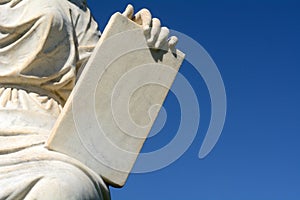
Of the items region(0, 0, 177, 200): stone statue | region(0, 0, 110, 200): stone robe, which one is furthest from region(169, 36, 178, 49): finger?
region(0, 0, 110, 200): stone robe

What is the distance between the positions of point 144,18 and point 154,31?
0.14 meters

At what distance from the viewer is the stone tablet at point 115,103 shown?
5.51 meters

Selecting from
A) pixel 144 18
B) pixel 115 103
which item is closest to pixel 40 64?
pixel 115 103

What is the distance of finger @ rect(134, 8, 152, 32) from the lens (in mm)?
5917

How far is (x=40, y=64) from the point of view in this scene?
6.01 m

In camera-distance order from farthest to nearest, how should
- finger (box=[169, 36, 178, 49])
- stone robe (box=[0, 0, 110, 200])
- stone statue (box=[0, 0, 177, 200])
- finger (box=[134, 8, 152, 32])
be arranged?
finger (box=[169, 36, 178, 49]), finger (box=[134, 8, 152, 32]), stone statue (box=[0, 0, 177, 200]), stone robe (box=[0, 0, 110, 200])

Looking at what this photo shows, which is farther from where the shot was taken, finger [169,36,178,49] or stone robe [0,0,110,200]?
finger [169,36,178,49]

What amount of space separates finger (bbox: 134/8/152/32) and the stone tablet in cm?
6

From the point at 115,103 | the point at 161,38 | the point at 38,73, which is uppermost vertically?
the point at 161,38

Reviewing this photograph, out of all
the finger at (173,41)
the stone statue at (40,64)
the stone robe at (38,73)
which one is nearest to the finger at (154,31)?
the stone statue at (40,64)

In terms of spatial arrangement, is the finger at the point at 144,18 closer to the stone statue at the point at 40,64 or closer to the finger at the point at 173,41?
the stone statue at the point at 40,64

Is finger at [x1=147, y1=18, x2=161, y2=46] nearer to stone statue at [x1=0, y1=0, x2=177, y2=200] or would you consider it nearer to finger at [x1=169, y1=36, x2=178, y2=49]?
stone statue at [x1=0, y1=0, x2=177, y2=200]

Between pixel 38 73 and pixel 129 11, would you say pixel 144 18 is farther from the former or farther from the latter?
pixel 38 73

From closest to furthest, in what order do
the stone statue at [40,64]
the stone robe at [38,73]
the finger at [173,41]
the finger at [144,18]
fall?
the stone robe at [38,73]
the stone statue at [40,64]
the finger at [144,18]
the finger at [173,41]
